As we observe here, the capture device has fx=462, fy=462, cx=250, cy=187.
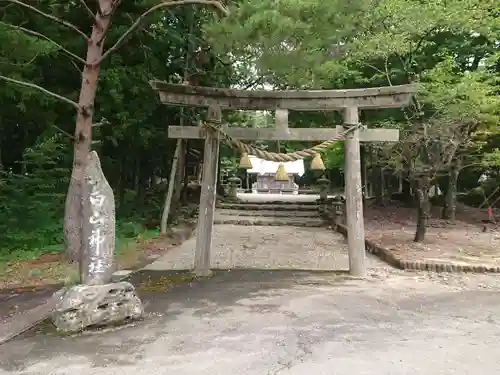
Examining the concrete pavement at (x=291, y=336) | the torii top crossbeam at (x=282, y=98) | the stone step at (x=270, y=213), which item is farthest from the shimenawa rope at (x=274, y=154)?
the stone step at (x=270, y=213)

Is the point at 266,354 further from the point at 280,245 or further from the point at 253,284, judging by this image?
the point at 280,245

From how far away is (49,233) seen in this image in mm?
10977

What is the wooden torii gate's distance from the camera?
799 cm

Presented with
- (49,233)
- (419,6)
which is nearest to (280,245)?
(49,233)

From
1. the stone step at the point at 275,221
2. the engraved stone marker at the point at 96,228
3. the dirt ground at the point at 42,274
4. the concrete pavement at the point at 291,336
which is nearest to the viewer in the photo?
the concrete pavement at the point at 291,336

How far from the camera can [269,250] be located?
11.6 metres

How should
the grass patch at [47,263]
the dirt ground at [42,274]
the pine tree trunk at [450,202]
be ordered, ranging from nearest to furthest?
the dirt ground at [42,274] → the grass patch at [47,263] → the pine tree trunk at [450,202]

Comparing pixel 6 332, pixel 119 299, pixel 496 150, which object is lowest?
pixel 6 332

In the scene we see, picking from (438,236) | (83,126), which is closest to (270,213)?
(438,236)

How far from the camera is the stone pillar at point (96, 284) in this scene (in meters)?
4.97

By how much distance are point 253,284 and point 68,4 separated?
761 centimetres

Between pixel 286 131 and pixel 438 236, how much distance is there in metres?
6.74

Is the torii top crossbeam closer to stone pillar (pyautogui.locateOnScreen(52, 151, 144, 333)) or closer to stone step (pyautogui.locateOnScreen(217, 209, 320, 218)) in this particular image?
stone pillar (pyautogui.locateOnScreen(52, 151, 144, 333))

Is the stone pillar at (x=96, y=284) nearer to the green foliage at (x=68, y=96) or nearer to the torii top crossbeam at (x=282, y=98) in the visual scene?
the torii top crossbeam at (x=282, y=98)
